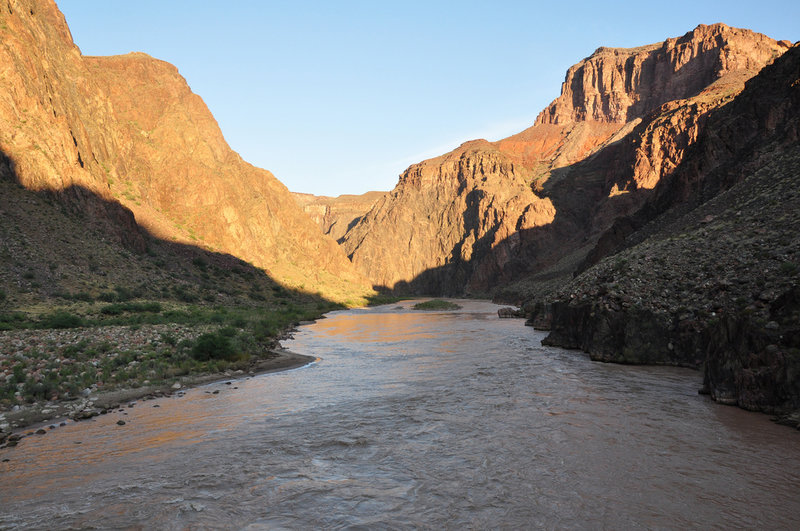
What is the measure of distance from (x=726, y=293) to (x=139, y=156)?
8669cm

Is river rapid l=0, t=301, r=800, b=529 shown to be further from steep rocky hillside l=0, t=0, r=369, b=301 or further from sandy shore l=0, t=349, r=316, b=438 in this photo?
steep rocky hillside l=0, t=0, r=369, b=301

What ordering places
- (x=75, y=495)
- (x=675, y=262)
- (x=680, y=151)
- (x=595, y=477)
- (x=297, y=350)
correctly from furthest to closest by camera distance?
(x=680, y=151)
(x=297, y=350)
(x=675, y=262)
(x=595, y=477)
(x=75, y=495)

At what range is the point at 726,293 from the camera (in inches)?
637

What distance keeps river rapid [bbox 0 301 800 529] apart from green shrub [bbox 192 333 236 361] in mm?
5431

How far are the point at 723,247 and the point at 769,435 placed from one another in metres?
11.4

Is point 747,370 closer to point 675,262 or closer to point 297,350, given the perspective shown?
point 675,262

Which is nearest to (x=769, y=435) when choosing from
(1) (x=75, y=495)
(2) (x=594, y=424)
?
(2) (x=594, y=424)

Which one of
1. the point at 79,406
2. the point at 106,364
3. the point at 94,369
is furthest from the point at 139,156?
the point at 79,406

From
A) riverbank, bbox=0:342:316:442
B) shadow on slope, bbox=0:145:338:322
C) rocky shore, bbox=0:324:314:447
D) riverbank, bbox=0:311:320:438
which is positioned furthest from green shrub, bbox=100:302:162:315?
riverbank, bbox=0:342:316:442

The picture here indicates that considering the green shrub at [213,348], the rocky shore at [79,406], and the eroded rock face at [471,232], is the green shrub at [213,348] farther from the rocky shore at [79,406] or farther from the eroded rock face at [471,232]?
the eroded rock face at [471,232]

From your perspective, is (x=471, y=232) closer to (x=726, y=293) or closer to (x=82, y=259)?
(x=82, y=259)

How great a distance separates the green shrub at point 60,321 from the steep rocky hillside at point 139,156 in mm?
23970

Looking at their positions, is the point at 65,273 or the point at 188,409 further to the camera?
the point at 65,273

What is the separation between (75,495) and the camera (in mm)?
7738
